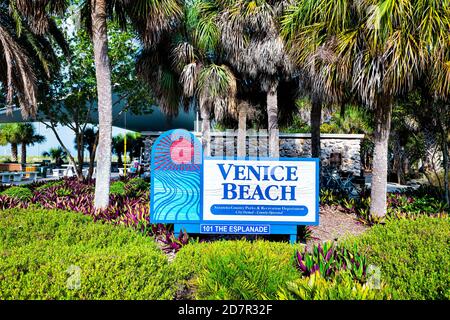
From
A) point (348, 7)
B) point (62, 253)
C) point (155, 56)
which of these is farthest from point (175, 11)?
point (62, 253)

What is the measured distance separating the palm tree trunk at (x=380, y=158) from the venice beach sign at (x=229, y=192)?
250cm

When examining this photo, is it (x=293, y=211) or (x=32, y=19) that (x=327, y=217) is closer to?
(x=293, y=211)

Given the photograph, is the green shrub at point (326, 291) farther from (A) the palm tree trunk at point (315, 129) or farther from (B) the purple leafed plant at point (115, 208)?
(A) the palm tree trunk at point (315, 129)

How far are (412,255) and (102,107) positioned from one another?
21.7ft

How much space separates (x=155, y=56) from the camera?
10.4 m

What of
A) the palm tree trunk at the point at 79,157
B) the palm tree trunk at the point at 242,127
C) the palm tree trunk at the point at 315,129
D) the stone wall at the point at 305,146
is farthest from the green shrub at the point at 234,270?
the stone wall at the point at 305,146

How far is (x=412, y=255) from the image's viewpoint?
3389 millimetres

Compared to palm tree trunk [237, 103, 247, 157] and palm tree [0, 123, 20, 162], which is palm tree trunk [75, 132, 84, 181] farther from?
palm tree [0, 123, 20, 162]

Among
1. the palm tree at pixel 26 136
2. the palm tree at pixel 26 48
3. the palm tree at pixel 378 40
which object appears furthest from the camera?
the palm tree at pixel 26 136

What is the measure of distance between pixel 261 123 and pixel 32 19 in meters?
8.90

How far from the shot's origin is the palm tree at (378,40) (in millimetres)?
6102
